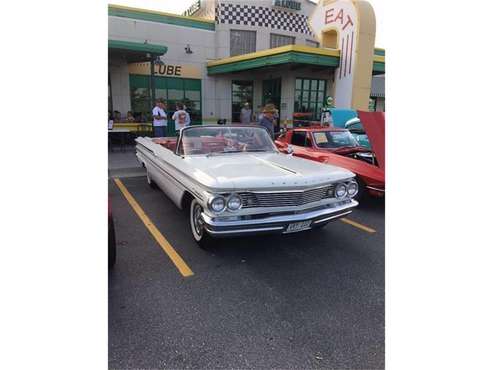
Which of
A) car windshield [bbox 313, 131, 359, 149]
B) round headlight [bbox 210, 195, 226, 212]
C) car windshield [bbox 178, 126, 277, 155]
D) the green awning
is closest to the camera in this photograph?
round headlight [bbox 210, 195, 226, 212]

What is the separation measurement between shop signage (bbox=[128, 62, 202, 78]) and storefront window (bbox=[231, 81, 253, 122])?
198cm

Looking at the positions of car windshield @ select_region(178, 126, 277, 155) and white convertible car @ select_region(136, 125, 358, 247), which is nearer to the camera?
white convertible car @ select_region(136, 125, 358, 247)

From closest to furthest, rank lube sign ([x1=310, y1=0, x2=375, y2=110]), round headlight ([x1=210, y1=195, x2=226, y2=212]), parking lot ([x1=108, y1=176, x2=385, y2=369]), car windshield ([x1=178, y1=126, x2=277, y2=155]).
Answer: parking lot ([x1=108, y1=176, x2=385, y2=369]) → round headlight ([x1=210, y1=195, x2=226, y2=212]) → car windshield ([x1=178, y1=126, x2=277, y2=155]) → lube sign ([x1=310, y1=0, x2=375, y2=110])

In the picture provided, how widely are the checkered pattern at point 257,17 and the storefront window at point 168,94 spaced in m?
3.50

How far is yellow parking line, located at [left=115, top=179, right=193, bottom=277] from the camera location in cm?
338

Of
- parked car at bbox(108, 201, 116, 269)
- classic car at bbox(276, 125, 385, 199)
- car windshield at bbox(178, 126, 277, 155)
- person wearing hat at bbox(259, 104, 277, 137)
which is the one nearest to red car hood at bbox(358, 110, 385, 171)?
classic car at bbox(276, 125, 385, 199)

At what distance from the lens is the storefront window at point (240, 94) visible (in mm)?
Result: 16938

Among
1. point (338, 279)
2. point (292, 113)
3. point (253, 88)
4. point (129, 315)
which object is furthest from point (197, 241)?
point (253, 88)

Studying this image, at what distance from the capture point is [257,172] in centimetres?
358

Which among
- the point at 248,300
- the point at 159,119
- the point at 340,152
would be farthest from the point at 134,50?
the point at 248,300

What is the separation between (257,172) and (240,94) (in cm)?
1429

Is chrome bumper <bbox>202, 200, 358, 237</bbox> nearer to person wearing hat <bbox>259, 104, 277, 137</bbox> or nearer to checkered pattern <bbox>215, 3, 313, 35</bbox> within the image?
person wearing hat <bbox>259, 104, 277, 137</bbox>

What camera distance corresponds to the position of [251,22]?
16312 mm

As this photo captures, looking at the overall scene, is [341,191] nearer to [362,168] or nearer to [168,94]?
[362,168]
